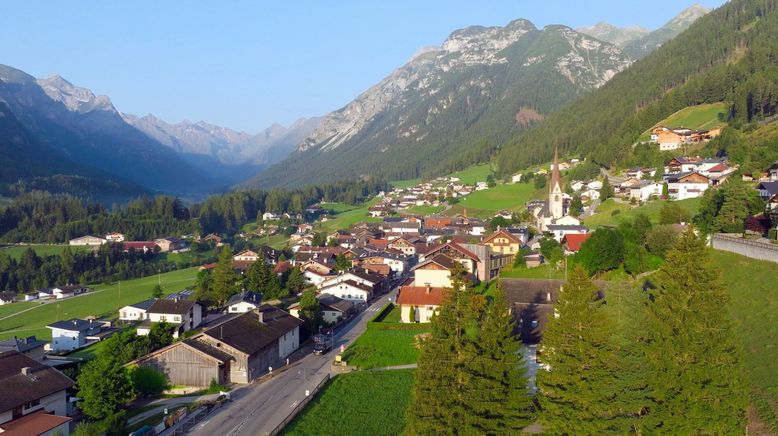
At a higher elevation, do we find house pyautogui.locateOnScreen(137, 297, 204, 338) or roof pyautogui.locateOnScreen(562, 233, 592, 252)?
roof pyautogui.locateOnScreen(562, 233, 592, 252)

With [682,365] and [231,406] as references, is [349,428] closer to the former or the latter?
[231,406]

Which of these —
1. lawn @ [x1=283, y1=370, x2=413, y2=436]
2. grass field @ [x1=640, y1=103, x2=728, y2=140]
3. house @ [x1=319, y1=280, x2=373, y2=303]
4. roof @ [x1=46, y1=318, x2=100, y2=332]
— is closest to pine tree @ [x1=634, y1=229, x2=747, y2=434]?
lawn @ [x1=283, y1=370, x2=413, y2=436]

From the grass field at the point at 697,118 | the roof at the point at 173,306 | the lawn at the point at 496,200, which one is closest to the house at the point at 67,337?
the roof at the point at 173,306

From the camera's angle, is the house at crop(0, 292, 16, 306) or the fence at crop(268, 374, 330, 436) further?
the house at crop(0, 292, 16, 306)

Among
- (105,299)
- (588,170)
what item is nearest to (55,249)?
(105,299)

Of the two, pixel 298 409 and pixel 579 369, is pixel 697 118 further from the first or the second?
pixel 579 369

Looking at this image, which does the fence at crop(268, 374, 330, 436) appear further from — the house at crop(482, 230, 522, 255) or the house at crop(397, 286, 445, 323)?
the house at crop(482, 230, 522, 255)
